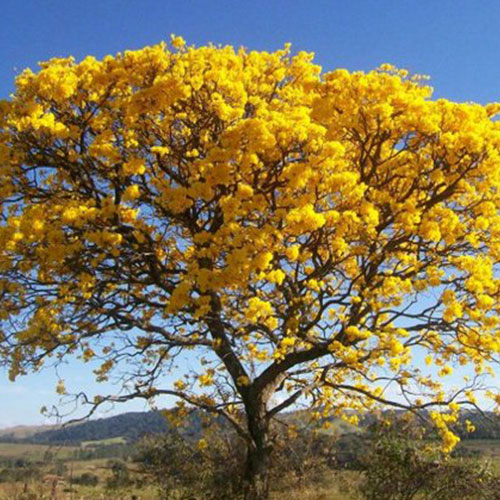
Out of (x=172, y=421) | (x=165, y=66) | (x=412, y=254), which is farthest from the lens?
(x=172, y=421)

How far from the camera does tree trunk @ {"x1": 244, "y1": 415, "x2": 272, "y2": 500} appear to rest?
13547 millimetres

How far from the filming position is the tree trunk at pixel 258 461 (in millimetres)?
13547

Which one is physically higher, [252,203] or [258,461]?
[252,203]

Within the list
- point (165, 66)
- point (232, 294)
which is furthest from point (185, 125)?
point (232, 294)

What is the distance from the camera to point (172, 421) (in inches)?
620

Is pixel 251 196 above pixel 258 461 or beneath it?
above

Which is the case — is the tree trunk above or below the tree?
below

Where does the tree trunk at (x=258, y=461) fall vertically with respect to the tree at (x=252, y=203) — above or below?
below

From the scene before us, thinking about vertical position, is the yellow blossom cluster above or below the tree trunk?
above

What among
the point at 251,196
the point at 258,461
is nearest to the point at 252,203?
the point at 251,196

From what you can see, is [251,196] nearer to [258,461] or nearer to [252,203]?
[252,203]

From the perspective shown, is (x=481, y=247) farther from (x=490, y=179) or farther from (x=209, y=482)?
(x=209, y=482)

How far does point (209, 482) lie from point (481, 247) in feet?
29.5

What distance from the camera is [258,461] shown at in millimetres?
14211
